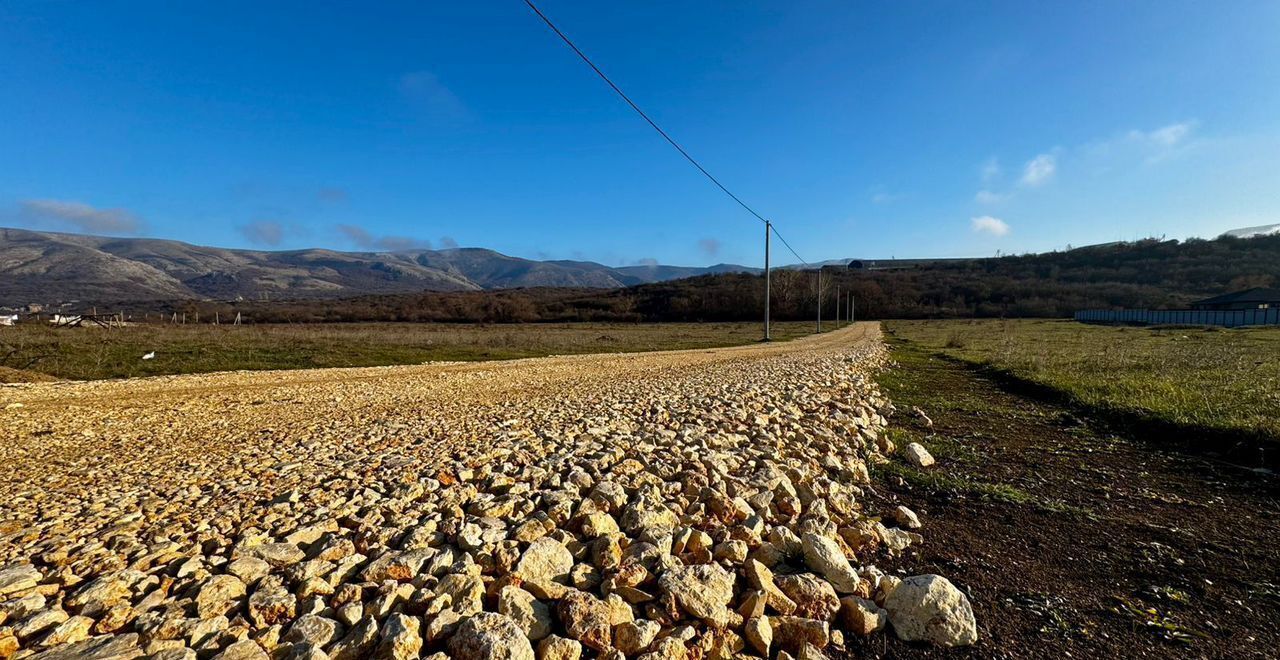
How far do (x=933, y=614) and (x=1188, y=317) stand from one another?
90430mm

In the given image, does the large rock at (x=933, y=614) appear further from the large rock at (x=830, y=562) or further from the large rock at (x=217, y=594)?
the large rock at (x=217, y=594)

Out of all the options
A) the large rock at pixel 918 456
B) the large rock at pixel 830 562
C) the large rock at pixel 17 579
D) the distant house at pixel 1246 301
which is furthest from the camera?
the distant house at pixel 1246 301

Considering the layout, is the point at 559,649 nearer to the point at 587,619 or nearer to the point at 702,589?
the point at 587,619

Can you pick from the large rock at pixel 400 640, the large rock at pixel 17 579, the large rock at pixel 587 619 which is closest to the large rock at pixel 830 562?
the large rock at pixel 587 619

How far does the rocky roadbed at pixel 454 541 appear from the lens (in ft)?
11.0

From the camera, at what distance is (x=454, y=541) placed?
4.54 metres

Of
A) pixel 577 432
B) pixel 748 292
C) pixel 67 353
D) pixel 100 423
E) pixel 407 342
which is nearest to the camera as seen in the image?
pixel 577 432

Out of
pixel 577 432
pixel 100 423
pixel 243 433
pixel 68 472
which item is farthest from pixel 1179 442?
pixel 100 423

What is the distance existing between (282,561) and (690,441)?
509 cm

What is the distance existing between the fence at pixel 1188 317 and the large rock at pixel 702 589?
80.1 m

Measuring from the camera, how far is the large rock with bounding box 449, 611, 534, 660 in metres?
3.12

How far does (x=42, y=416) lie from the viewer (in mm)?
10352

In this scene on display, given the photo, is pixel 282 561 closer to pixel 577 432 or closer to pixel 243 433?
pixel 577 432

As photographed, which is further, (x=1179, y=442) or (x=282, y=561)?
(x=1179, y=442)
